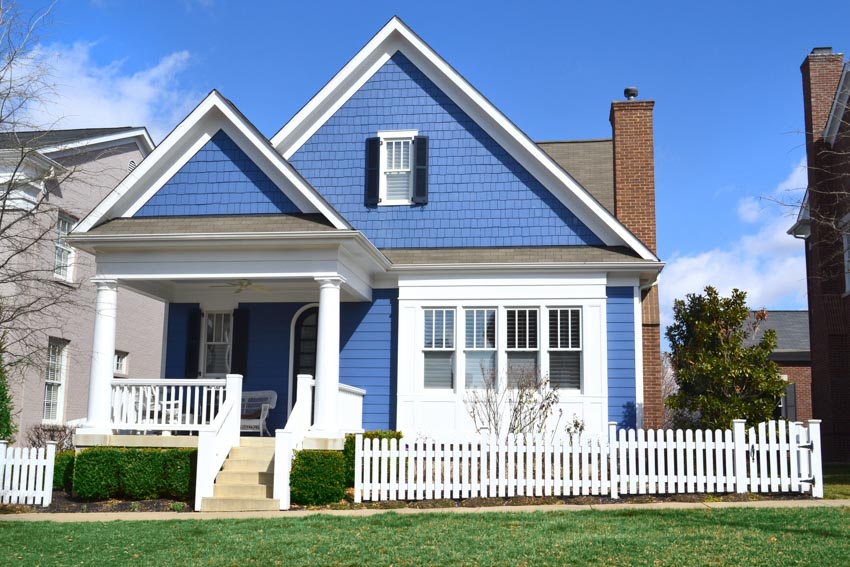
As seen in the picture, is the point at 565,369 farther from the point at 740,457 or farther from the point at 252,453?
the point at 252,453

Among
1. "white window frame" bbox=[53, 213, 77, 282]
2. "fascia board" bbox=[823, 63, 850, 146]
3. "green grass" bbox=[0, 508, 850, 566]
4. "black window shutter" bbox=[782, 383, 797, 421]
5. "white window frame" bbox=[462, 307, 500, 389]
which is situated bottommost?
"green grass" bbox=[0, 508, 850, 566]

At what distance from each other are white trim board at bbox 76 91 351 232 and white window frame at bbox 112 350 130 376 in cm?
1040

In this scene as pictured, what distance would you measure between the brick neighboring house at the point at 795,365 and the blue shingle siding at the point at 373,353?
20267 millimetres

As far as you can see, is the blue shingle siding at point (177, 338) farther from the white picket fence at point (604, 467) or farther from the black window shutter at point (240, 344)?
the white picket fence at point (604, 467)

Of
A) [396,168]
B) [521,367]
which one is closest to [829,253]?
[521,367]

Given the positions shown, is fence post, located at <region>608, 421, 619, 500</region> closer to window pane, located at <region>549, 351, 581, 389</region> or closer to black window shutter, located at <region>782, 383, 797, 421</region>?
window pane, located at <region>549, 351, 581, 389</region>

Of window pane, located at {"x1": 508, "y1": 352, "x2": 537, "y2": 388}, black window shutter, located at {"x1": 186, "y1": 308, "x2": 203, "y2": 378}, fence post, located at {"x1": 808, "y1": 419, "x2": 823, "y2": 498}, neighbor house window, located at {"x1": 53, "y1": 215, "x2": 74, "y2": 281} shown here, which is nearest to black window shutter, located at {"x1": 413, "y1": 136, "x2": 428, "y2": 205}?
window pane, located at {"x1": 508, "y1": 352, "x2": 537, "y2": 388}

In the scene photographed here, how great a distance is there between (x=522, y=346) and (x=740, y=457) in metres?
4.82

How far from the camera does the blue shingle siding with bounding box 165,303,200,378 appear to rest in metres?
18.0

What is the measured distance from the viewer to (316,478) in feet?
43.0

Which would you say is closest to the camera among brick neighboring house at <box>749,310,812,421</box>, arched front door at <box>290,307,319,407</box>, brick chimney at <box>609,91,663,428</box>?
arched front door at <box>290,307,319,407</box>

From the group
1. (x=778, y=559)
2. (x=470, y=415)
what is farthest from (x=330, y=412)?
(x=778, y=559)

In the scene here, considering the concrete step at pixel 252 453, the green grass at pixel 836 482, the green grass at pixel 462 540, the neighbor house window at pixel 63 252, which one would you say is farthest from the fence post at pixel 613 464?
the neighbor house window at pixel 63 252

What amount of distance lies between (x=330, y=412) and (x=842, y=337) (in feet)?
48.1
